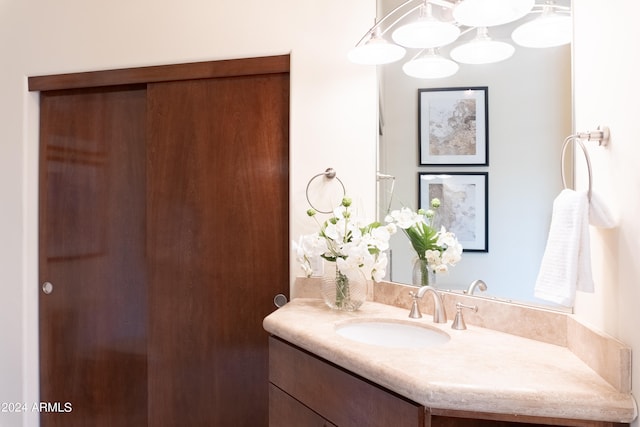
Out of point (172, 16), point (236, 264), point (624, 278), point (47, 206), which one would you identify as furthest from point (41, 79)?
point (624, 278)

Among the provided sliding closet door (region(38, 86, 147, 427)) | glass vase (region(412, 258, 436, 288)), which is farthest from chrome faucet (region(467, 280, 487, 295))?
sliding closet door (region(38, 86, 147, 427))

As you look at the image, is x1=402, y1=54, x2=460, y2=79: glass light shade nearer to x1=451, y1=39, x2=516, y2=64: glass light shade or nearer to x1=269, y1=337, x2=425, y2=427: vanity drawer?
x1=451, y1=39, x2=516, y2=64: glass light shade

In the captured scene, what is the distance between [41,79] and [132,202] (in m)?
0.82

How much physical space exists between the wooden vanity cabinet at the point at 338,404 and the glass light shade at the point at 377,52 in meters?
1.03

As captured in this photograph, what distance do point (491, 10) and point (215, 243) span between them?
1.34 m

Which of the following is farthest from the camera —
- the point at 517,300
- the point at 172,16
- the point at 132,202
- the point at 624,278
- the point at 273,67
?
the point at 132,202

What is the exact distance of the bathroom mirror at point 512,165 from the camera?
1.09m

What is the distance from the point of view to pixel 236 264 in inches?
64.5

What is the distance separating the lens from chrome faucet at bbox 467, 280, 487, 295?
1.19 metres

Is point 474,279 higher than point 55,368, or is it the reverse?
point 474,279

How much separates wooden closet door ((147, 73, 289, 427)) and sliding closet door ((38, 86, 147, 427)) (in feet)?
0.58

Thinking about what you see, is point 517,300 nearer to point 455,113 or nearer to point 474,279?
point 474,279

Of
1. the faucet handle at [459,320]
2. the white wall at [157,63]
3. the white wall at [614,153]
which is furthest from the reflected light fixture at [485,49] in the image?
the faucet handle at [459,320]

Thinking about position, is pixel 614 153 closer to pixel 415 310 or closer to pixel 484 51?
pixel 484 51
